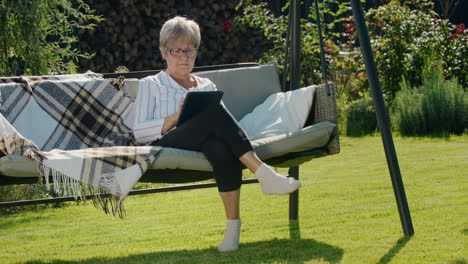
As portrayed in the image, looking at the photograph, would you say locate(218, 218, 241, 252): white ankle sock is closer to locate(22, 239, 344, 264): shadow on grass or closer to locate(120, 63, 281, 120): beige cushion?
locate(22, 239, 344, 264): shadow on grass

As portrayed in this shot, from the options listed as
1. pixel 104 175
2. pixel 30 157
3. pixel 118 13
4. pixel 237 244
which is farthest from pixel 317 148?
pixel 118 13

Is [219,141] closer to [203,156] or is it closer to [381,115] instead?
[203,156]

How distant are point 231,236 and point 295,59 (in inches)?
40.4

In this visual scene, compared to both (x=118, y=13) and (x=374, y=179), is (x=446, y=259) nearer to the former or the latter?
(x=374, y=179)

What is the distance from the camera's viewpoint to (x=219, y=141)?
106 inches

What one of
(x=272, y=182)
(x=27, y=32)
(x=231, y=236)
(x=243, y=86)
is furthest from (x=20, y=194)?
(x=272, y=182)

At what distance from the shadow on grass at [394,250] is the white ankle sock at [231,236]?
552 mm

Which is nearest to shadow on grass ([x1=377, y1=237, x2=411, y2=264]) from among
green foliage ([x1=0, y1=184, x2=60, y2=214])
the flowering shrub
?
green foliage ([x1=0, y1=184, x2=60, y2=214])

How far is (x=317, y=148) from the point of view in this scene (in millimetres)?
2920

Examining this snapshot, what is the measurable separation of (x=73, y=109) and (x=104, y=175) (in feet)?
2.60

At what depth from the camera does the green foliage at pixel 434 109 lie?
20.2 ft

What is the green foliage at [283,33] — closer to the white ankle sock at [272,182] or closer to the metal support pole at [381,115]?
the metal support pole at [381,115]

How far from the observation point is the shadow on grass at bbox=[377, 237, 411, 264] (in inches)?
102

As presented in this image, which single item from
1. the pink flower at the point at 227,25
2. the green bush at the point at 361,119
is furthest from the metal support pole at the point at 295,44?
the pink flower at the point at 227,25
